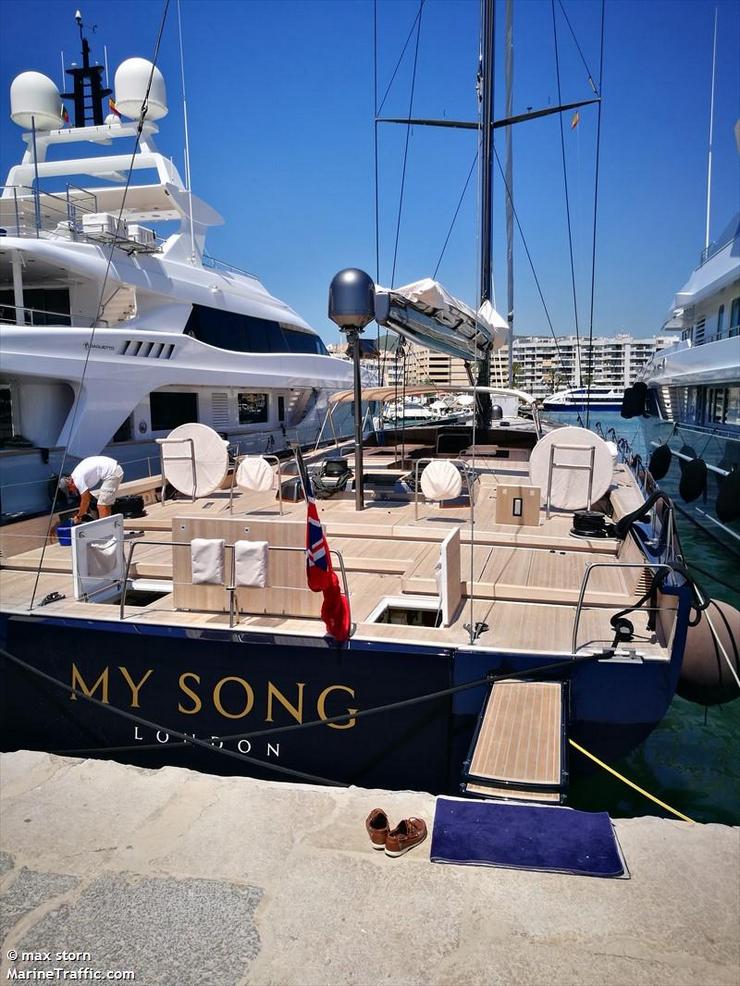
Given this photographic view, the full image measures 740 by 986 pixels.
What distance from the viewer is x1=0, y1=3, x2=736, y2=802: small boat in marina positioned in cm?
480

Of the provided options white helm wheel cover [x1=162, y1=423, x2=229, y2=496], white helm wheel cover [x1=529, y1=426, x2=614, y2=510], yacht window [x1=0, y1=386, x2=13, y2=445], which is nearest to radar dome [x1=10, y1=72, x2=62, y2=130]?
yacht window [x1=0, y1=386, x2=13, y2=445]

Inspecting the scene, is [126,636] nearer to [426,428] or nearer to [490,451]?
[490,451]

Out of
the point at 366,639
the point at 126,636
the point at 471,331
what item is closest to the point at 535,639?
the point at 366,639

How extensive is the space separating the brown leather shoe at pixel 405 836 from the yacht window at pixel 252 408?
1570cm

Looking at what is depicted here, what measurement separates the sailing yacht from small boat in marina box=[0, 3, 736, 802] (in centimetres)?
510

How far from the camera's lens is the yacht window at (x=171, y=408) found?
1570cm

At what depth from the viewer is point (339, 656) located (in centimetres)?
504

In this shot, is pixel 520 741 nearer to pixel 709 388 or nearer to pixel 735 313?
pixel 709 388

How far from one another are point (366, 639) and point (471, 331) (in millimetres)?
7670

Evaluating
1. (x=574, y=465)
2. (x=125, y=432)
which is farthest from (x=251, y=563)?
(x=125, y=432)

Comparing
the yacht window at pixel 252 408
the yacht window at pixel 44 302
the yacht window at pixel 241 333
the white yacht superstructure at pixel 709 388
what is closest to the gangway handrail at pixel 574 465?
the white yacht superstructure at pixel 709 388

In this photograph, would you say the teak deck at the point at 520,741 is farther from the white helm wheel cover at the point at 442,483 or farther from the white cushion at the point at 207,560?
the white helm wheel cover at the point at 442,483

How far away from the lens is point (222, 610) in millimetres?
5734

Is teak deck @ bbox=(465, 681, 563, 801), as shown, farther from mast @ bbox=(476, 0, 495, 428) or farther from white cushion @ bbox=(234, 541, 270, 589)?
mast @ bbox=(476, 0, 495, 428)
